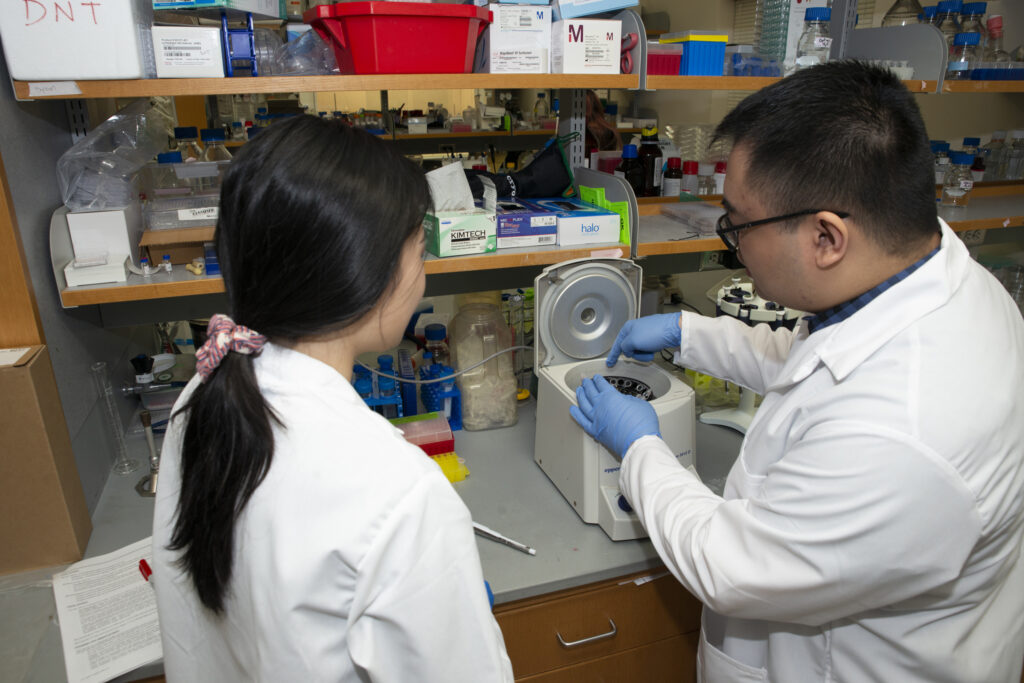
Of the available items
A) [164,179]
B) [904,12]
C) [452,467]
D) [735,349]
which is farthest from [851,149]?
[904,12]

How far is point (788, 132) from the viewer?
81 centimetres

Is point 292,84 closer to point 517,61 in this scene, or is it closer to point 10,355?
point 517,61

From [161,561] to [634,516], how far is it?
2.57 ft

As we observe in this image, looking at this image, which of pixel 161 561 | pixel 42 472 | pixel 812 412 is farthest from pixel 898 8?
pixel 42 472

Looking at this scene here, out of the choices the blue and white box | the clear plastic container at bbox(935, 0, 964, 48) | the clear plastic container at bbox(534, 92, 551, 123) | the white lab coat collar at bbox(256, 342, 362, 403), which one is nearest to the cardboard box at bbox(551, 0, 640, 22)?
the blue and white box

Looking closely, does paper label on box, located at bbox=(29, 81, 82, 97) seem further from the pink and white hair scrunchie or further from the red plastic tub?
the pink and white hair scrunchie

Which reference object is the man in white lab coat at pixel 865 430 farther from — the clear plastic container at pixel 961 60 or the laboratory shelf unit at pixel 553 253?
the clear plastic container at pixel 961 60

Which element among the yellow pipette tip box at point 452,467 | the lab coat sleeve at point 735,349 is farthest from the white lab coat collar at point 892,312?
the yellow pipette tip box at point 452,467

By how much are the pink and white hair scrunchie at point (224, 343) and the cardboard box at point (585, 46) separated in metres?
0.93

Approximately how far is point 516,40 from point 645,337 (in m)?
0.68

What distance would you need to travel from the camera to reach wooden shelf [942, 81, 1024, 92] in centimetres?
161

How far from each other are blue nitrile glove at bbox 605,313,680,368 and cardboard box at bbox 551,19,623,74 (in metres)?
0.55

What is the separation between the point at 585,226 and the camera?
55.9 inches

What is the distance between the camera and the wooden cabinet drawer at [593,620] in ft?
3.80
